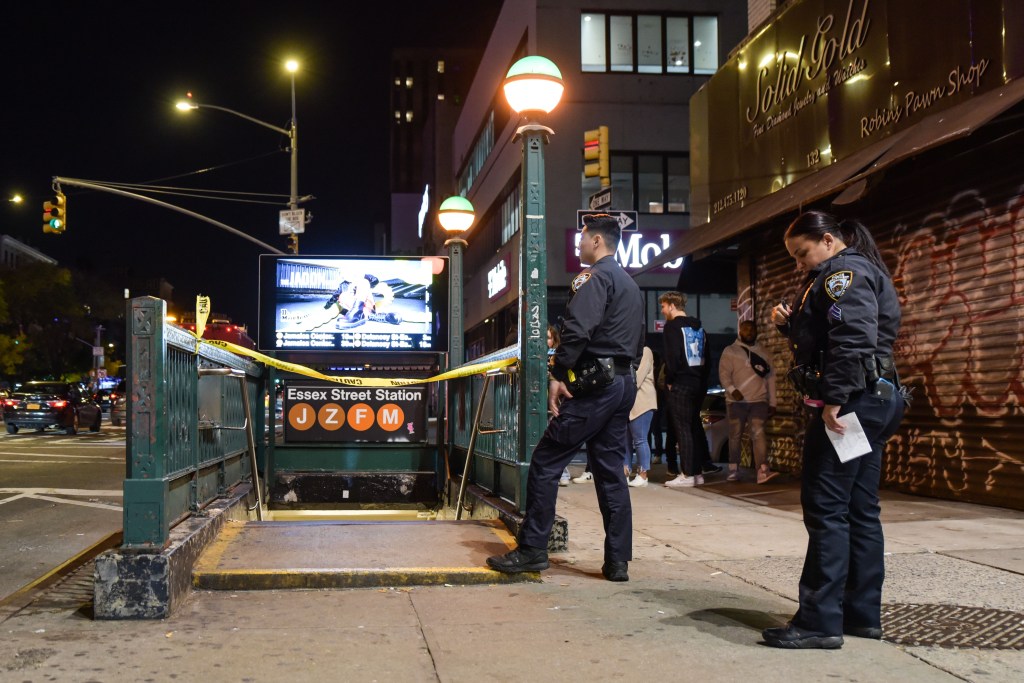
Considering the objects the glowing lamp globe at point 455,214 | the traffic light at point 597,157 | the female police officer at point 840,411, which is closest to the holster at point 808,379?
the female police officer at point 840,411

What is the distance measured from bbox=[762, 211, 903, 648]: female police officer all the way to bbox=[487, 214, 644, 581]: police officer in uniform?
1259mm

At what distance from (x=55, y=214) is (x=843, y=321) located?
77.5ft

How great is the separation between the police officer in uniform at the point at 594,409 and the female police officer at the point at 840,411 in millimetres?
1259

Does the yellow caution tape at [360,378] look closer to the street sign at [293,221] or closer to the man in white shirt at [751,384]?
the man in white shirt at [751,384]

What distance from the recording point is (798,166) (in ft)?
38.3

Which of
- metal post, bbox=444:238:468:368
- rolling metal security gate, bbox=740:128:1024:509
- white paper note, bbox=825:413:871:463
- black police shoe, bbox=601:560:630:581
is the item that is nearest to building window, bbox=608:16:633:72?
metal post, bbox=444:238:468:368

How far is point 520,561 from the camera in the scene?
5.35m

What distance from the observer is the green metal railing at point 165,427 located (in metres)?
4.62

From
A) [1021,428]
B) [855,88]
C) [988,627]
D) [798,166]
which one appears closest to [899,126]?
[855,88]

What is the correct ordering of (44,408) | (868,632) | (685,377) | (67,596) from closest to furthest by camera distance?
(868,632) < (67,596) < (685,377) < (44,408)

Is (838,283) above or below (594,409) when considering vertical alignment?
above

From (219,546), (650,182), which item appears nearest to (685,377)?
(219,546)

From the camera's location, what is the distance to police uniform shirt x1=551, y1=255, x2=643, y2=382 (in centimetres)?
526

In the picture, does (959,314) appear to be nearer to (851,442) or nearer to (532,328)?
(532,328)
